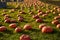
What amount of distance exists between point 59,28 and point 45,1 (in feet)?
29.0

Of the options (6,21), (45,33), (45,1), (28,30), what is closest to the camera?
(45,33)

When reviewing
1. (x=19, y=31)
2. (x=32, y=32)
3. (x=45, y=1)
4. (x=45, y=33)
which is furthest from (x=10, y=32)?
(x=45, y=1)

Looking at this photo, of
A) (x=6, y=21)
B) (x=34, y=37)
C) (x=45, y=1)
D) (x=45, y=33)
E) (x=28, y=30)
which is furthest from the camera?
(x=45, y=1)

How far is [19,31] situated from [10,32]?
37 centimetres

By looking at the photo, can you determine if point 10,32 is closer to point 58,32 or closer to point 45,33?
point 45,33

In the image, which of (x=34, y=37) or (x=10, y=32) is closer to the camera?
(x=34, y=37)

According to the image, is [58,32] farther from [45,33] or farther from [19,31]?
[19,31]

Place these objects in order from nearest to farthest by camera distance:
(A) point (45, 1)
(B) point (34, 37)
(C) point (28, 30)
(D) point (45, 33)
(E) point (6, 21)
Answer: (B) point (34, 37), (D) point (45, 33), (C) point (28, 30), (E) point (6, 21), (A) point (45, 1)

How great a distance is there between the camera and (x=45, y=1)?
15977 millimetres

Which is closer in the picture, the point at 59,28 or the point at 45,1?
the point at 59,28

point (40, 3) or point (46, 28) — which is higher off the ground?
point (46, 28)

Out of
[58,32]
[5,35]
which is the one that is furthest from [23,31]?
[58,32]

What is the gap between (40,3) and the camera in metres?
16.5

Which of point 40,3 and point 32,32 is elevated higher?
point 32,32
